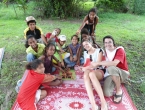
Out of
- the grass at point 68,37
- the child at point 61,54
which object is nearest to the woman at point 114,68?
the grass at point 68,37

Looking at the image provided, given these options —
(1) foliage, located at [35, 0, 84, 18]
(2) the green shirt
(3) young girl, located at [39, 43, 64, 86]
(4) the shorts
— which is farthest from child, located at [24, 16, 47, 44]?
(1) foliage, located at [35, 0, 84, 18]

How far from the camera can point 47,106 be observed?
279cm

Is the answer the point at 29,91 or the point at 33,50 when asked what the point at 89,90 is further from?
the point at 33,50

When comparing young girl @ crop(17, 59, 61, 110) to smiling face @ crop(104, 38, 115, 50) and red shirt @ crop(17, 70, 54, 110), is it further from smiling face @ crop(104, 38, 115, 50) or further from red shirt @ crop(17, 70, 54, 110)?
smiling face @ crop(104, 38, 115, 50)

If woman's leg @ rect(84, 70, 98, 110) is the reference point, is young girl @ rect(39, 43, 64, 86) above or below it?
above

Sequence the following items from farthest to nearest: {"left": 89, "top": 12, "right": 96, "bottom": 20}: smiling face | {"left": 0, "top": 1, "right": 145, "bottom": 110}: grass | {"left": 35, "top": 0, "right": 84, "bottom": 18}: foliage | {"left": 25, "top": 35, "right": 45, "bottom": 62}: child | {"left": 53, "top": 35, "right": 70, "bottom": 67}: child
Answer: {"left": 35, "top": 0, "right": 84, "bottom": 18}: foliage, {"left": 89, "top": 12, "right": 96, "bottom": 20}: smiling face, {"left": 53, "top": 35, "right": 70, "bottom": 67}: child, {"left": 25, "top": 35, "right": 45, "bottom": 62}: child, {"left": 0, "top": 1, "right": 145, "bottom": 110}: grass

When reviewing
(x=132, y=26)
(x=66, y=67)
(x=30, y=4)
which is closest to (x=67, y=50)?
(x=66, y=67)

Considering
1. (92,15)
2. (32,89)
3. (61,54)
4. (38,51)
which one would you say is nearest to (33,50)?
(38,51)

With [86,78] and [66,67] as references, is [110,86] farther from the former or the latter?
[66,67]

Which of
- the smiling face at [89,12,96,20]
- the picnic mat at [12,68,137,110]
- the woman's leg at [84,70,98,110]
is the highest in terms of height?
the smiling face at [89,12,96,20]

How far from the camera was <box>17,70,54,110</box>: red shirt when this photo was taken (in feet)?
8.75

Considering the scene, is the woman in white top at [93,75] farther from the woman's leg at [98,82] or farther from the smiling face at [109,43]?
the smiling face at [109,43]

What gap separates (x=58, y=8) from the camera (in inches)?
360

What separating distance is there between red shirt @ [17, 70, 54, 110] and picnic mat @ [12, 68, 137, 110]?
0.15 meters
